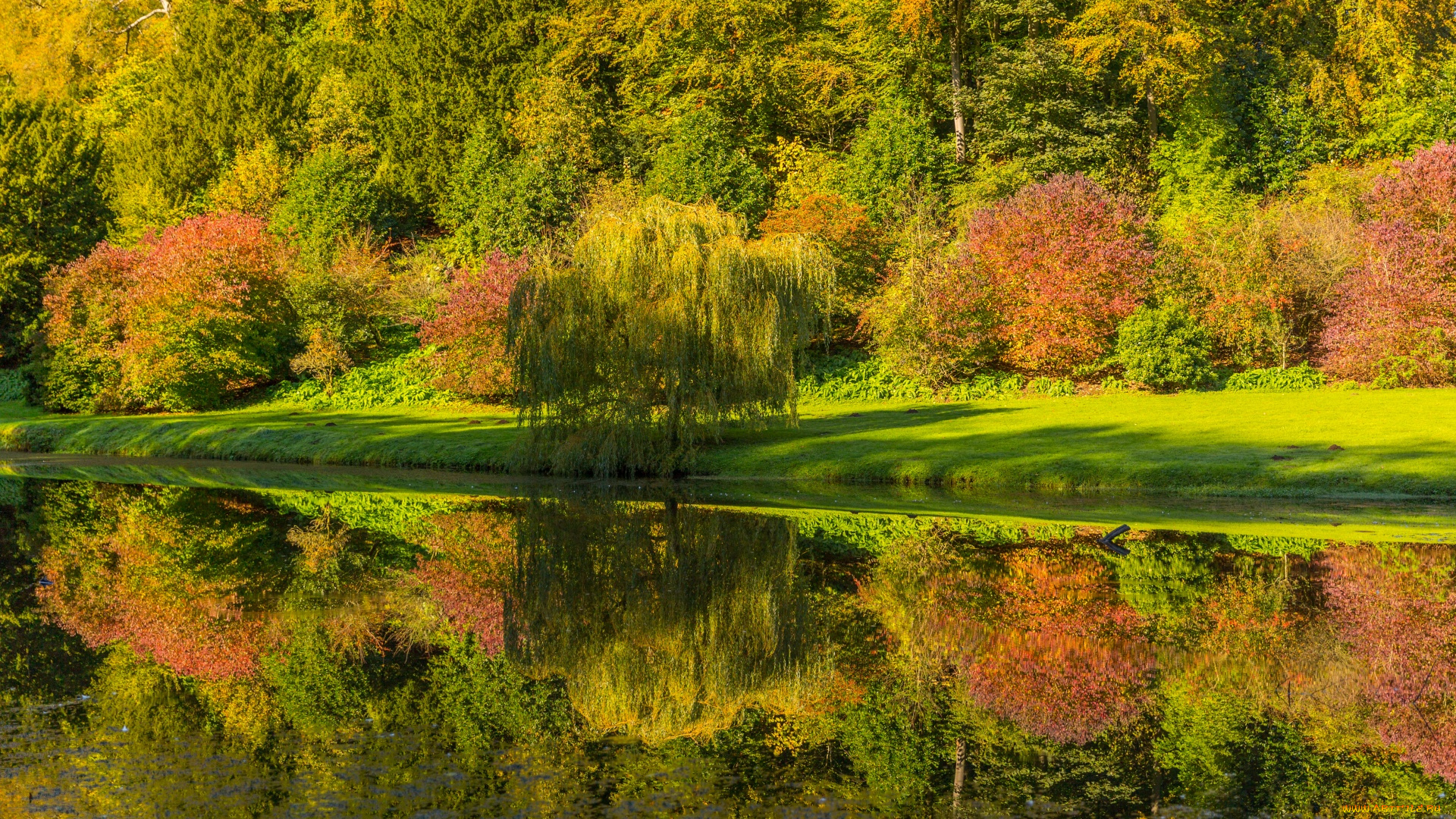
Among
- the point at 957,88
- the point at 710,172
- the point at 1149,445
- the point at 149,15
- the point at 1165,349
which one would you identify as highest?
the point at 149,15

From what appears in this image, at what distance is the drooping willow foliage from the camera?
88.7 ft

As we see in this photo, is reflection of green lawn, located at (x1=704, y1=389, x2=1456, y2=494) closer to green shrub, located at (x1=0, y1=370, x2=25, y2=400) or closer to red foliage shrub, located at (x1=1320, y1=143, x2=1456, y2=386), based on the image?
red foliage shrub, located at (x1=1320, y1=143, x2=1456, y2=386)

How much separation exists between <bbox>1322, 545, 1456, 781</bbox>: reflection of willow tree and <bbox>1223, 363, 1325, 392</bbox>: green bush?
2173cm

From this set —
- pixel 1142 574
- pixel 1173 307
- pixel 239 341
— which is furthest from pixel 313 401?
pixel 1142 574

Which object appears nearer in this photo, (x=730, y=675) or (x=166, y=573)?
(x=730, y=675)

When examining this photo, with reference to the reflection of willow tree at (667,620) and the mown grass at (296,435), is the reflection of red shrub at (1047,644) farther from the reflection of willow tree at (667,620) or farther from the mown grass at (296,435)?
the mown grass at (296,435)

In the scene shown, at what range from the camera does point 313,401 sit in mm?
44500

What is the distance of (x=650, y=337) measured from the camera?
88.2 feet

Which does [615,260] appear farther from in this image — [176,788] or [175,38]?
[175,38]

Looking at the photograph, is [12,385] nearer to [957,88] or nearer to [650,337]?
[650,337]

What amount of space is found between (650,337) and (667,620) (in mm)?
13918

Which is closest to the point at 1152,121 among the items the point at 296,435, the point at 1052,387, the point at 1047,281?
the point at 1047,281

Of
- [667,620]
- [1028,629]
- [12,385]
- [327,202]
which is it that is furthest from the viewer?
[327,202]

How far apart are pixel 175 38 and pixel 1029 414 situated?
51.5m
